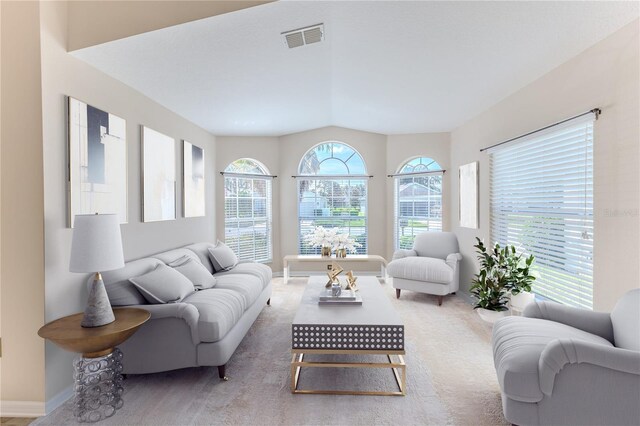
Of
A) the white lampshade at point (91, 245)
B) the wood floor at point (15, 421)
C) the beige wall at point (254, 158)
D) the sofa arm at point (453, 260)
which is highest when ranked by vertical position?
the beige wall at point (254, 158)

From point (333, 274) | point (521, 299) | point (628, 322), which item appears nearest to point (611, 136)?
point (628, 322)

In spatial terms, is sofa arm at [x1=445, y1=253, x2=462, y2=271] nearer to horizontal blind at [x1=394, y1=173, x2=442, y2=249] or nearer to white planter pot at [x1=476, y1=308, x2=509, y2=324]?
horizontal blind at [x1=394, y1=173, x2=442, y2=249]

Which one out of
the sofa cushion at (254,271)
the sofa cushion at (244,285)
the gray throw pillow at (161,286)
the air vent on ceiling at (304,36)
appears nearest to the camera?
the gray throw pillow at (161,286)

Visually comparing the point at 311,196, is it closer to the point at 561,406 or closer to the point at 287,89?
the point at 287,89

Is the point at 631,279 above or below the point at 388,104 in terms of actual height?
below

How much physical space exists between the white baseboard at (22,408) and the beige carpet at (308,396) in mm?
92

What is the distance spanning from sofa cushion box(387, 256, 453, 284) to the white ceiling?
2.01 metres

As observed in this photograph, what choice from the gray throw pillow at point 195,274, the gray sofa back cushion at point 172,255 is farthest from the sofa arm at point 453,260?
the gray sofa back cushion at point 172,255

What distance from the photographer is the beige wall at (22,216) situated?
2.25m

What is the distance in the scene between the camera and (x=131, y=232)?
3.28 m

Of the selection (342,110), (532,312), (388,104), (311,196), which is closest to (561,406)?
(532,312)

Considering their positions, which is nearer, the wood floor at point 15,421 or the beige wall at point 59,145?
the wood floor at point 15,421

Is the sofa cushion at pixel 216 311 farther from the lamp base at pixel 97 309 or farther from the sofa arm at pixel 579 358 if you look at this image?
the sofa arm at pixel 579 358

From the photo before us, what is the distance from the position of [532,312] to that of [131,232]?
11.3 feet
